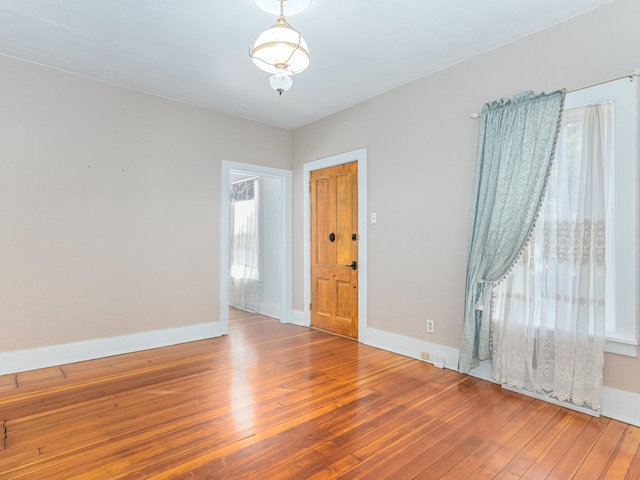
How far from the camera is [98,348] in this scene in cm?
365

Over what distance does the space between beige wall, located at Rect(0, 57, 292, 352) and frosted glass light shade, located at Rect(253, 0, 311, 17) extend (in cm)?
229

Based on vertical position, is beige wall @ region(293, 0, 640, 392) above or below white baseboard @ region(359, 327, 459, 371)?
above

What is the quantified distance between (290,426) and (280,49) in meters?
2.36

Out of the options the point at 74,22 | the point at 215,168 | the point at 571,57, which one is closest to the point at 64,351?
the point at 215,168

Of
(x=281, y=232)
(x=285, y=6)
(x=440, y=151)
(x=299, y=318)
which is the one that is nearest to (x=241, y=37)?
(x=285, y=6)

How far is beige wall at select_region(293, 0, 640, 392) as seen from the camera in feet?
8.25

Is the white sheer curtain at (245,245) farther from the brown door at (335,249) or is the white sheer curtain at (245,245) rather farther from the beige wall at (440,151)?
the beige wall at (440,151)

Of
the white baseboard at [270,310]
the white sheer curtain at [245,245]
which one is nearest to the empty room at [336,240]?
the white baseboard at [270,310]

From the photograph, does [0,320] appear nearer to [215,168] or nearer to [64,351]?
[64,351]

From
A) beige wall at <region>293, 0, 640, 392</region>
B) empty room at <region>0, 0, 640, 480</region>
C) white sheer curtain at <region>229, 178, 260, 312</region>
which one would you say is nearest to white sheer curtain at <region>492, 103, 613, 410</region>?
empty room at <region>0, 0, 640, 480</region>

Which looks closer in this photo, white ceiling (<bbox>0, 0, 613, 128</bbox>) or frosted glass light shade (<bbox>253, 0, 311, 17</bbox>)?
frosted glass light shade (<bbox>253, 0, 311, 17</bbox>)

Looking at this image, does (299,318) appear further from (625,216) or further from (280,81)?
(625,216)

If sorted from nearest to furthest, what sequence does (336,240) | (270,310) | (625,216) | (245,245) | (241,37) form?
(625,216) < (241,37) < (336,240) < (270,310) < (245,245)

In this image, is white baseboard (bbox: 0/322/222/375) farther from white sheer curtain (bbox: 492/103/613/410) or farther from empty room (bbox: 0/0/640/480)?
white sheer curtain (bbox: 492/103/613/410)
